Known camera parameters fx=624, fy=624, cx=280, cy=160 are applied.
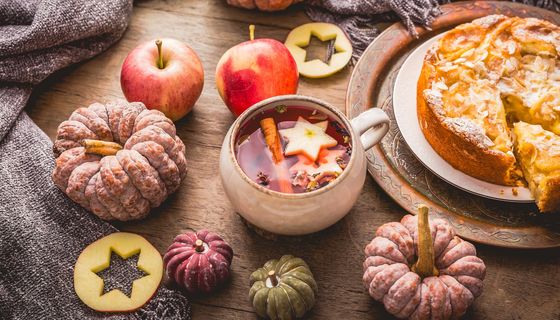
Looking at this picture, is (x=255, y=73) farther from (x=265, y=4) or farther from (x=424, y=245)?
(x=424, y=245)

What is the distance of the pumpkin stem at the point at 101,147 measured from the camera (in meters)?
1.93

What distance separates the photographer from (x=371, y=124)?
1906mm

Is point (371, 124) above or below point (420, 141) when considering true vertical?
above

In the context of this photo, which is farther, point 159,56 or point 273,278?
point 159,56

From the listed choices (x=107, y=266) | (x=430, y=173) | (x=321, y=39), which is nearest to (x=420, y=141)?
(x=430, y=173)

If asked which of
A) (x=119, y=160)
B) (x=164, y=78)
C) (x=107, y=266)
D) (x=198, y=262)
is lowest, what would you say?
(x=107, y=266)

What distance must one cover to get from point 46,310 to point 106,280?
0.63 ft

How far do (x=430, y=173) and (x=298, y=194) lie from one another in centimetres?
59

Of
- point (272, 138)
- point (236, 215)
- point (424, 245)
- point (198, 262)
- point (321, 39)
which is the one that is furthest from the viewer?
point (321, 39)

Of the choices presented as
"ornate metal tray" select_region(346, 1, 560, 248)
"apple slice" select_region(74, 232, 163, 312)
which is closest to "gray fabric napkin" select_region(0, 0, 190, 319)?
"apple slice" select_region(74, 232, 163, 312)

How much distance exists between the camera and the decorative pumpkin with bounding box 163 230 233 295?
1811mm

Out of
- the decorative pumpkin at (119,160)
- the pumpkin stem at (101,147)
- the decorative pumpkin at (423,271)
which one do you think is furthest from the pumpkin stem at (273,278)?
the pumpkin stem at (101,147)

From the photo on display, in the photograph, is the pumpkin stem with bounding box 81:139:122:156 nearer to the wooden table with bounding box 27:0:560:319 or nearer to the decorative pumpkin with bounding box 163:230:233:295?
the wooden table with bounding box 27:0:560:319

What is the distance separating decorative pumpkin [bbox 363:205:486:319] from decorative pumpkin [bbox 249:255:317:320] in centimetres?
17
